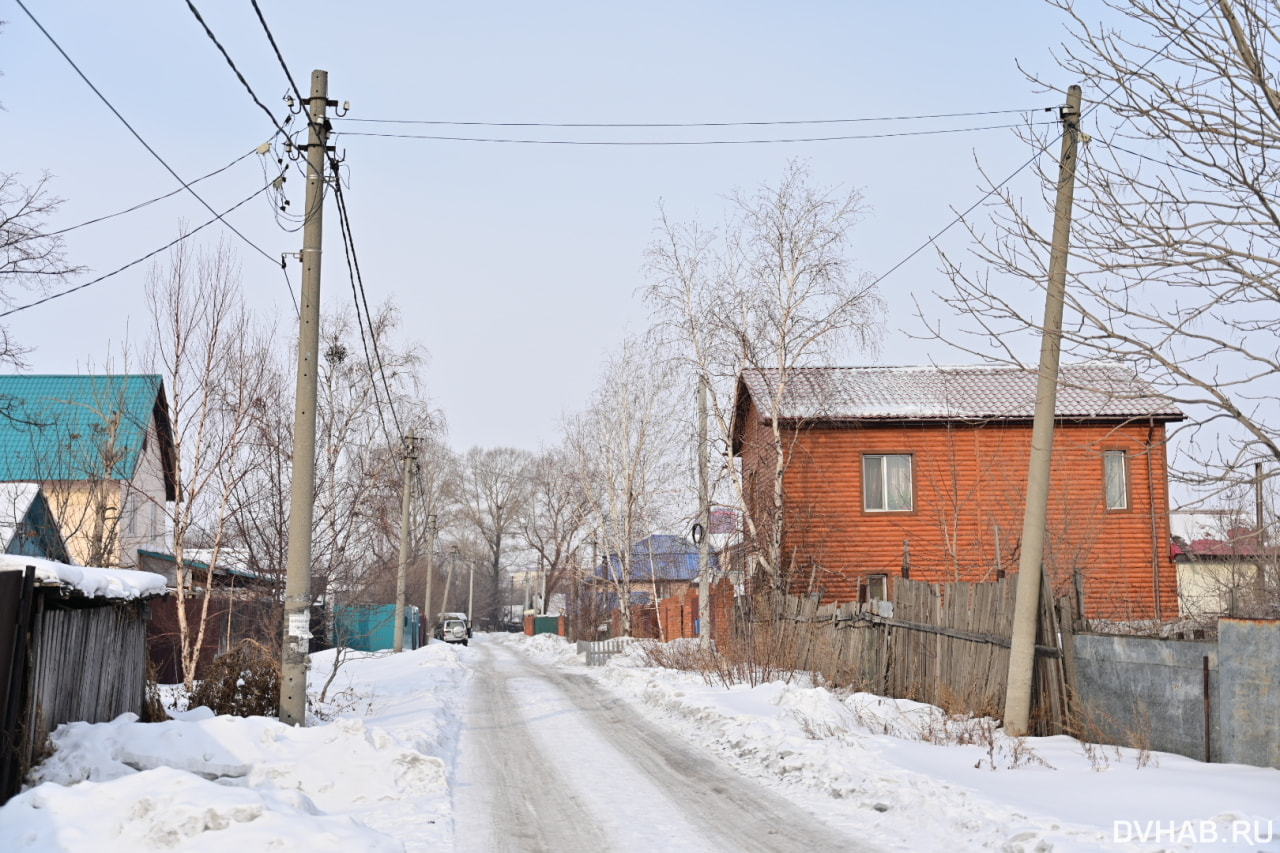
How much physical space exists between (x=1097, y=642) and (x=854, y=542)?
15739mm

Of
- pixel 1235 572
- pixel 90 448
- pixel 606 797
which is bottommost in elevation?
pixel 606 797

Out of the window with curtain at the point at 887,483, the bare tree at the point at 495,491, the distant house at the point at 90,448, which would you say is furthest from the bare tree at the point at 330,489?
the bare tree at the point at 495,491

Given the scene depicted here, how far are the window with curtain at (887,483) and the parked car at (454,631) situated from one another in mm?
34082

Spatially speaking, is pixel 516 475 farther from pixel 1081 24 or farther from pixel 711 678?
pixel 1081 24

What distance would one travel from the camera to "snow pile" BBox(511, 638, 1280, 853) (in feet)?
23.1

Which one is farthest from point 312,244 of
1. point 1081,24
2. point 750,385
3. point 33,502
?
point 750,385

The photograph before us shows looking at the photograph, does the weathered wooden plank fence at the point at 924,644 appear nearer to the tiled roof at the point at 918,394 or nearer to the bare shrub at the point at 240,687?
the tiled roof at the point at 918,394

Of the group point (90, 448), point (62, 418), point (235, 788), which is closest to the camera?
point (235, 788)

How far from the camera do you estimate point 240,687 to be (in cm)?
1270

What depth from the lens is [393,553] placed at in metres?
32.8

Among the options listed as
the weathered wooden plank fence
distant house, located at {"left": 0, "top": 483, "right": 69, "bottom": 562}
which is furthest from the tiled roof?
distant house, located at {"left": 0, "top": 483, "right": 69, "bottom": 562}

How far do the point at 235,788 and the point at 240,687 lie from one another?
584 cm

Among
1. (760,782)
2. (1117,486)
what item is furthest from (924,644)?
(1117,486)
